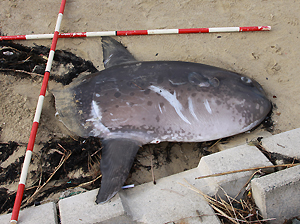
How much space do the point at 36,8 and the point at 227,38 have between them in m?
3.01

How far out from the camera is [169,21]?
339 centimetres

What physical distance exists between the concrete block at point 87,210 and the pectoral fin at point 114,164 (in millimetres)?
56

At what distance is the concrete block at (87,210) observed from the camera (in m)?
1.73

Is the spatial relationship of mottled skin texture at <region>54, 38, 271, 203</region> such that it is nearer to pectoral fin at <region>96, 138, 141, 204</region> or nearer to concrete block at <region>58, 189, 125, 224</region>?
pectoral fin at <region>96, 138, 141, 204</region>

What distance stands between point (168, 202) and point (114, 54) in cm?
205

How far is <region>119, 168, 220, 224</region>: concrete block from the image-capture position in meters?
1.73

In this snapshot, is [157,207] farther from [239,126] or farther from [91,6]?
[91,6]

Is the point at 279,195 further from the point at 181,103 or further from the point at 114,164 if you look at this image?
the point at 114,164

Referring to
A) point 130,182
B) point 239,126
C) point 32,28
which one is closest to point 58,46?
point 32,28

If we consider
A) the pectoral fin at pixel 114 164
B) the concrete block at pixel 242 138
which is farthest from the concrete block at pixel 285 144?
the pectoral fin at pixel 114 164

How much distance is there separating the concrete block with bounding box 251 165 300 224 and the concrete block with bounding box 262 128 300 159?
275 mm

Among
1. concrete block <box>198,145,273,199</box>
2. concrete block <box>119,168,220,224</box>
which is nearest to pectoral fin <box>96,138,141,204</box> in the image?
concrete block <box>119,168,220,224</box>

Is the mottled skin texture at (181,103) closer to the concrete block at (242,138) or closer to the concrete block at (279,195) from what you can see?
the concrete block at (242,138)

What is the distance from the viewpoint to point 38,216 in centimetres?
178
